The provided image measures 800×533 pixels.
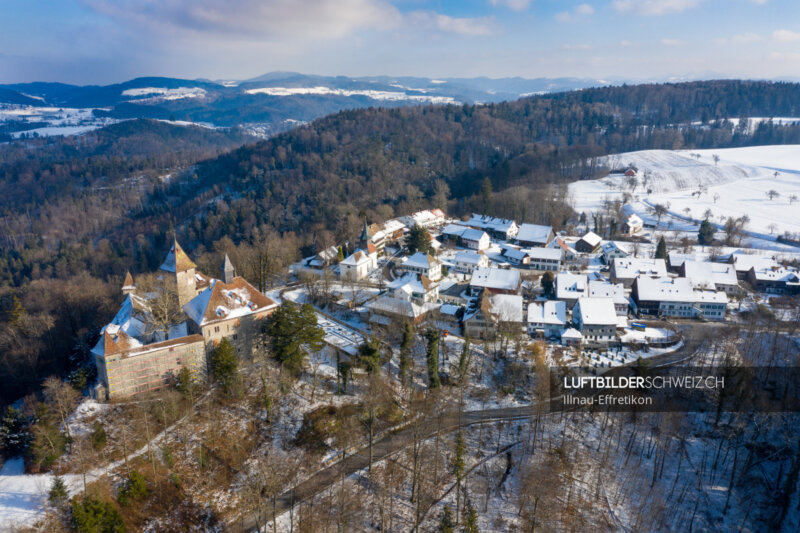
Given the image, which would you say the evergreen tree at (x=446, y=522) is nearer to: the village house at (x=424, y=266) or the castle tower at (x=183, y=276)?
the castle tower at (x=183, y=276)

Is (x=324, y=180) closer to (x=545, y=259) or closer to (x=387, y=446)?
(x=545, y=259)

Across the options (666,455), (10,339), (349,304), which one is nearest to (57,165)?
(10,339)

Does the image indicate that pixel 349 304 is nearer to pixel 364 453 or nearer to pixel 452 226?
pixel 364 453

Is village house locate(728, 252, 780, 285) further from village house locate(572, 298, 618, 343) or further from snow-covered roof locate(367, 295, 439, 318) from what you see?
snow-covered roof locate(367, 295, 439, 318)

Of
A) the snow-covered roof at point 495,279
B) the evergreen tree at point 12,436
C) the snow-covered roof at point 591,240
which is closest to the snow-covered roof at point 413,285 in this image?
the snow-covered roof at point 495,279

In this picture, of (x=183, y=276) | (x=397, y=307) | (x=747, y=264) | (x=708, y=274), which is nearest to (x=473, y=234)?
(x=397, y=307)
